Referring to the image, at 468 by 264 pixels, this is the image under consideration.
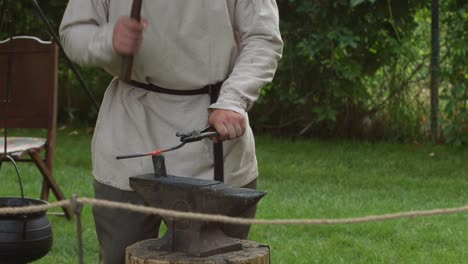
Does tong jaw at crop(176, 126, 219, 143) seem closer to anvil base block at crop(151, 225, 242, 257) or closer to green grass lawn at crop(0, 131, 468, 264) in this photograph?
anvil base block at crop(151, 225, 242, 257)

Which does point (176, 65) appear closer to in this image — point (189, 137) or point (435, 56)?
point (189, 137)

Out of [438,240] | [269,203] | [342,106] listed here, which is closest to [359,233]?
[438,240]

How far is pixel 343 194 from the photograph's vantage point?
680 centimetres

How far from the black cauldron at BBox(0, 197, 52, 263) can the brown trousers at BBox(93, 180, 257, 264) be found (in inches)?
30.9

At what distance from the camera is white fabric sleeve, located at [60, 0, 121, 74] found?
2.95 meters

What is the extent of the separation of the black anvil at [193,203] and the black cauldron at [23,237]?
117 centimetres

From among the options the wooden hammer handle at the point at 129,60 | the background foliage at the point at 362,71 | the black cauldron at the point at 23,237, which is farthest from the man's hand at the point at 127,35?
the background foliage at the point at 362,71

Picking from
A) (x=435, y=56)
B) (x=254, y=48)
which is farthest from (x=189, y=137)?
(x=435, y=56)

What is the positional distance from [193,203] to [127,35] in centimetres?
56

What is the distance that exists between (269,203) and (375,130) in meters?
2.90

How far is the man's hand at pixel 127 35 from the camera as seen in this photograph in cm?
285

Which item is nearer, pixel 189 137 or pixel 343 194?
pixel 189 137

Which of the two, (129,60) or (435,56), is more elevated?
(435,56)

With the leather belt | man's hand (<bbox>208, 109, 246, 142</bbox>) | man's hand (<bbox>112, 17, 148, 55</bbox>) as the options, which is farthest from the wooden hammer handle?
man's hand (<bbox>208, 109, 246, 142</bbox>)
